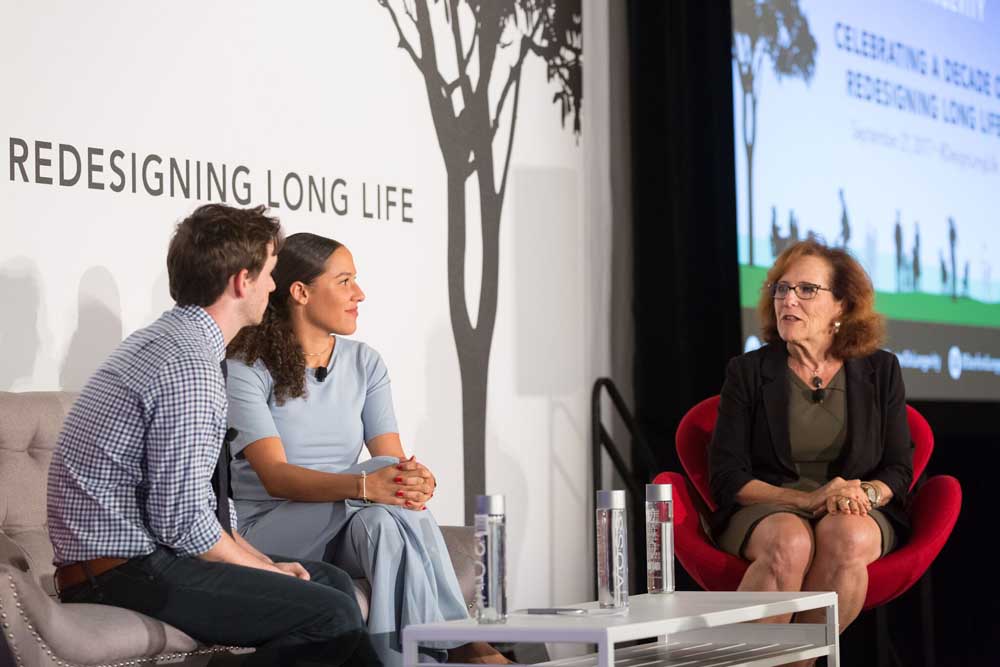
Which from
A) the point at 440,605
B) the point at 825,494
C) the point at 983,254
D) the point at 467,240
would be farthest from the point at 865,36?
the point at 440,605

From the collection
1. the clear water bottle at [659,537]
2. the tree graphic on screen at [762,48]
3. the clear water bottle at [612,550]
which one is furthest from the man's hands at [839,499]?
the tree graphic on screen at [762,48]

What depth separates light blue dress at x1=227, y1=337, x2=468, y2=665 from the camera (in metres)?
3.36

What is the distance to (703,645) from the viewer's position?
3.43m

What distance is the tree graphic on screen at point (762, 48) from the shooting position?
5.64 meters

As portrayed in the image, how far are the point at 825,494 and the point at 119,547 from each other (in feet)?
6.70

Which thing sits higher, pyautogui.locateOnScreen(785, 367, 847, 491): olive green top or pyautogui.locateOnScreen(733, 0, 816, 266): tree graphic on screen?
pyautogui.locateOnScreen(733, 0, 816, 266): tree graphic on screen

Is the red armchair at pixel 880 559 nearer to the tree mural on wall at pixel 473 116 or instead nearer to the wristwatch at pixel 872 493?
the wristwatch at pixel 872 493

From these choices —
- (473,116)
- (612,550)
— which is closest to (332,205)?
(473,116)

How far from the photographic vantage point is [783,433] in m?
4.12

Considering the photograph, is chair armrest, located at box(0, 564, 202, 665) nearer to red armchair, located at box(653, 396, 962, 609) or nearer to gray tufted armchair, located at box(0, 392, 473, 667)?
gray tufted armchair, located at box(0, 392, 473, 667)

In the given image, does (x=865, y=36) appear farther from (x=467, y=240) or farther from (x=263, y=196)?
(x=263, y=196)

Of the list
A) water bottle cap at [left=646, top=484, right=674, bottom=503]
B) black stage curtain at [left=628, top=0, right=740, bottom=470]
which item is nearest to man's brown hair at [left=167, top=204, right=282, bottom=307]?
water bottle cap at [left=646, top=484, right=674, bottom=503]

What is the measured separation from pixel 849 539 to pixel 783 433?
443 mm

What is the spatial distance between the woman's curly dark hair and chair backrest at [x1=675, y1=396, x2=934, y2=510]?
130 cm
